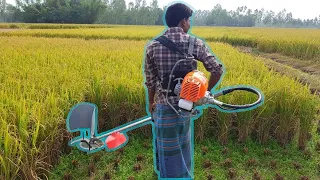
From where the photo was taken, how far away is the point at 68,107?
3119 mm

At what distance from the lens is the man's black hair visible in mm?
1654

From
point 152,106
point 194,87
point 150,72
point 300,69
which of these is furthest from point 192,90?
point 300,69

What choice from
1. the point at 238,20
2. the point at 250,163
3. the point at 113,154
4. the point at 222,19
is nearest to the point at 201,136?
the point at 250,163

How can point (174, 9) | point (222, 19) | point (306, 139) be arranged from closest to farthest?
1. point (174, 9)
2. point (306, 139)
3. point (222, 19)

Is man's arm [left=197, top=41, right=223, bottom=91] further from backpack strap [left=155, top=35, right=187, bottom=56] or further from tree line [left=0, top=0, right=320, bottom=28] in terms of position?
tree line [left=0, top=0, right=320, bottom=28]

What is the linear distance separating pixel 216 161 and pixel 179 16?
2018 millimetres

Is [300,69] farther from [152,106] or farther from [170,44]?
[170,44]

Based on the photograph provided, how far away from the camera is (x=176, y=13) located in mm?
1690

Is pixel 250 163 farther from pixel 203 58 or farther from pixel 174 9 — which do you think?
pixel 174 9

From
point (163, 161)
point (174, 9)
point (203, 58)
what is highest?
point (174, 9)

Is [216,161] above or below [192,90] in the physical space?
below

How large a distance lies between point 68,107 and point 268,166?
221 centimetres

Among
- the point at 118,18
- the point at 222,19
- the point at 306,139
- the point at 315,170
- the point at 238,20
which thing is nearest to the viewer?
the point at 315,170

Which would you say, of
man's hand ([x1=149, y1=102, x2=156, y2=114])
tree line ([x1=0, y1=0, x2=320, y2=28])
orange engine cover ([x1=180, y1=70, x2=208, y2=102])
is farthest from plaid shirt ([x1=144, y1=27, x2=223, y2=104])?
tree line ([x1=0, y1=0, x2=320, y2=28])
